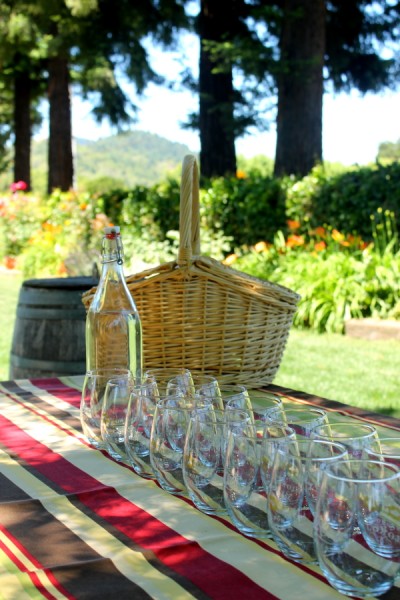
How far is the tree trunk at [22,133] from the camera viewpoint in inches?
717

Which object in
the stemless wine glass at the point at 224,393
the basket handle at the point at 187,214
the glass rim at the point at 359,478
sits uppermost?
the basket handle at the point at 187,214

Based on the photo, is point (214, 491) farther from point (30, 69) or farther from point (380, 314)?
point (30, 69)

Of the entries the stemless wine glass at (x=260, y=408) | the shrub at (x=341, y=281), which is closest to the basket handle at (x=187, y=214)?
the stemless wine glass at (x=260, y=408)

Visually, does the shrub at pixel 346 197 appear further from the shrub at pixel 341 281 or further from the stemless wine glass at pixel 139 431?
the stemless wine glass at pixel 139 431

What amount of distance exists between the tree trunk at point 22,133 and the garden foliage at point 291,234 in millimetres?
7718

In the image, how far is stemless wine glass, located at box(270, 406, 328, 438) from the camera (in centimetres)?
118

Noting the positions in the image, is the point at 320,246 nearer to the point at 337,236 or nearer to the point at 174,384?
the point at 337,236

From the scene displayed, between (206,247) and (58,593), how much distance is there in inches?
325

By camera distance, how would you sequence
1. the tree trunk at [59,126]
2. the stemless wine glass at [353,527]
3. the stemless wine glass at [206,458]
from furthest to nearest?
the tree trunk at [59,126]
the stemless wine glass at [206,458]
the stemless wine glass at [353,527]

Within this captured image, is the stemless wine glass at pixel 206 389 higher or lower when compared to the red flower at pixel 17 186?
lower

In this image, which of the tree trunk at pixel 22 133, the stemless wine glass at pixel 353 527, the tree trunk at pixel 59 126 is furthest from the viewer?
the tree trunk at pixel 22 133

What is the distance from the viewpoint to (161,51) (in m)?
12.2

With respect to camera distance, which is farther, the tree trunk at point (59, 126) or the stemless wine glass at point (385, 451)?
the tree trunk at point (59, 126)

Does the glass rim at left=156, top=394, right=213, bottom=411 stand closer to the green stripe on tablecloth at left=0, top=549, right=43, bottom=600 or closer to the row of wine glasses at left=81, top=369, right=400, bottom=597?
the row of wine glasses at left=81, top=369, right=400, bottom=597
